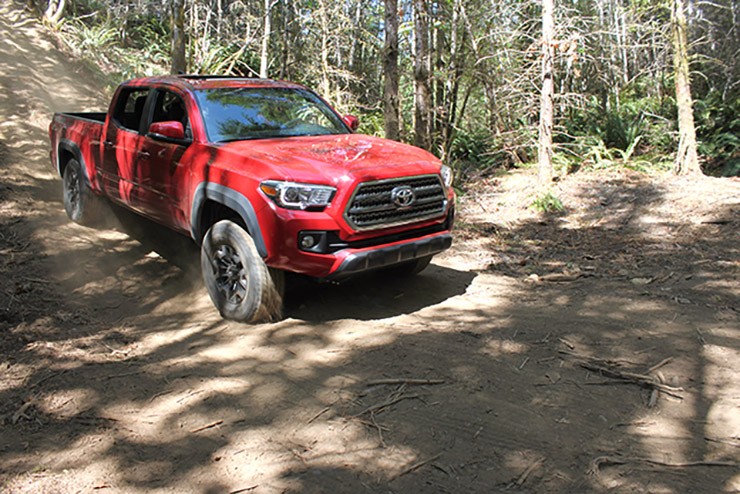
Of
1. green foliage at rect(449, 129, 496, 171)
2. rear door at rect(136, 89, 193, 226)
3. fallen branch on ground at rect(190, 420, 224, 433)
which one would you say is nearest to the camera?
fallen branch on ground at rect(190, 420, 224, 433)

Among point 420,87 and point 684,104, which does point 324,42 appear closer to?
point 420,87

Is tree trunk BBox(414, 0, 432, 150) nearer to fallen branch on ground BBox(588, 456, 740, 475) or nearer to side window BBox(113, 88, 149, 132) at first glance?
side window BBox(113, 88, 149, 132)

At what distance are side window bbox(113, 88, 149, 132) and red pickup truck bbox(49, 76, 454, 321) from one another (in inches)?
1.2

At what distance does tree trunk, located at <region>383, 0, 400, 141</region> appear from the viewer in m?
8.91

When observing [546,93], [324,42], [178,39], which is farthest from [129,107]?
[324,42]

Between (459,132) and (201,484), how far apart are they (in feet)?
39.8

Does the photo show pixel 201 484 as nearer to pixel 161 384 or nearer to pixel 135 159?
pixel 161 384

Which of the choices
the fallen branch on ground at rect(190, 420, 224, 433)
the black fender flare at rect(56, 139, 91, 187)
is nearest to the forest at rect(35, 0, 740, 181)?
the black fender flare at rect(56, 139, 91, 187)

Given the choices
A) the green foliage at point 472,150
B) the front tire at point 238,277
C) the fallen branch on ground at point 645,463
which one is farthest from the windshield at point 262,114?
the green foliage at point 472,150

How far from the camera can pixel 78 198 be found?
25.0 ft

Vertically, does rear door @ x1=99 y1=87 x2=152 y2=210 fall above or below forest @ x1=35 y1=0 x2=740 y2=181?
below

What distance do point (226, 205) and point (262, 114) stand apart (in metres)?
1.20

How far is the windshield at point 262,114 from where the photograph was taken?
5.49 metres

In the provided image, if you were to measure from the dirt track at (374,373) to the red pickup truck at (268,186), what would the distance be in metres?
0.58
